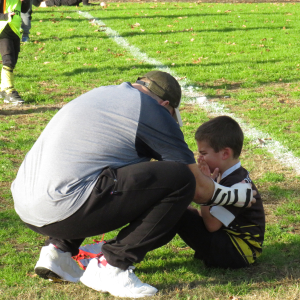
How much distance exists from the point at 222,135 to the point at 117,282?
1.20 meters

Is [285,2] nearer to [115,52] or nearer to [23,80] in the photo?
A: [115,52]

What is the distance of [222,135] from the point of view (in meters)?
3.06

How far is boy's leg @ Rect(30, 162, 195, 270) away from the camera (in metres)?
2.49

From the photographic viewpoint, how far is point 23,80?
337 inches

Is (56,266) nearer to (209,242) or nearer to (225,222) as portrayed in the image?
(209,242)

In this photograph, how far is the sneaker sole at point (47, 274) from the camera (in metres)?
2.73

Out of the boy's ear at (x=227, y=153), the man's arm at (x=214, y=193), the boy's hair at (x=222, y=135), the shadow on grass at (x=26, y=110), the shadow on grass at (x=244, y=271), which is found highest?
the boy's hair at (x=222, y=135)

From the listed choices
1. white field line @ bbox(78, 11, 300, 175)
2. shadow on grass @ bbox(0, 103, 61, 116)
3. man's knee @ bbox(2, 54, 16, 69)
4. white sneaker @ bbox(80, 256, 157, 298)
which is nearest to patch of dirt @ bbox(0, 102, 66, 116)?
shadow on grass @ bbox(0, 103, 61, 116)

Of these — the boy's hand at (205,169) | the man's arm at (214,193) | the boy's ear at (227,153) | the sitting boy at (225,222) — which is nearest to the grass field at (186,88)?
the sitting boy at (225,222)

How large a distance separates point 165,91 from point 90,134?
1.91 ft

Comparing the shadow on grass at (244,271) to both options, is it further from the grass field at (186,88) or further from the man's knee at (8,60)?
the man's knee at (8,60)

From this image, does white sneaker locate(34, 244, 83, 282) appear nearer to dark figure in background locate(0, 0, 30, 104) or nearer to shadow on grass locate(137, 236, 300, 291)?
shadow on grass locate(137, 236, 300, 291)

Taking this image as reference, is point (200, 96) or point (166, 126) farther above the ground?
point (166, 126)

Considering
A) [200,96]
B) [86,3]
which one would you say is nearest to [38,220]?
[200,96]
